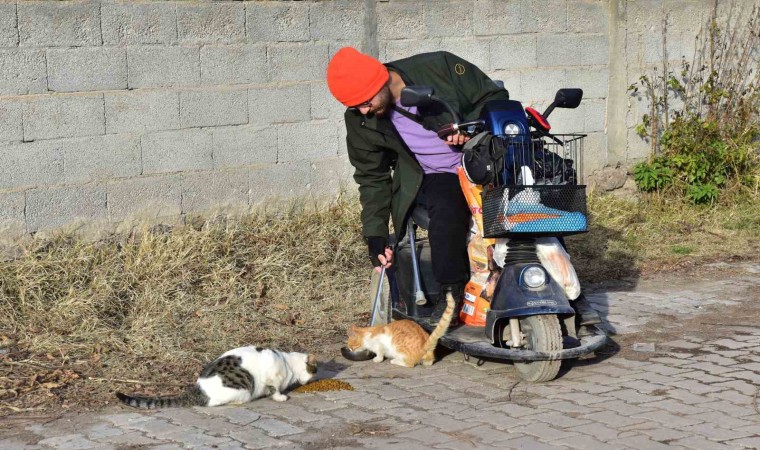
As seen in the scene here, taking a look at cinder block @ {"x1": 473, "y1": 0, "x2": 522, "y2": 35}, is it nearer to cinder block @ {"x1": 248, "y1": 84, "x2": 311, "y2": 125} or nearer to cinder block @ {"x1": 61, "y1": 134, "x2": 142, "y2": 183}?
cinder block @ {"x1": 248, "y1": 84, "x2": 311, "y2": 125}

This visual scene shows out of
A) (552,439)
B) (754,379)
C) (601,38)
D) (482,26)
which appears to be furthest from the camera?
(601,38)

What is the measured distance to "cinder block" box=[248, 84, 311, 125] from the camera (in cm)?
831

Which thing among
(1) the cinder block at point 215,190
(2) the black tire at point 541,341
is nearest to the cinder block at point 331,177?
(1) the cinder block at point 215,190

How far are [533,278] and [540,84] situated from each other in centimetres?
463

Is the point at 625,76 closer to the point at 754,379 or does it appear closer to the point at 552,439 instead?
the point at 754,379

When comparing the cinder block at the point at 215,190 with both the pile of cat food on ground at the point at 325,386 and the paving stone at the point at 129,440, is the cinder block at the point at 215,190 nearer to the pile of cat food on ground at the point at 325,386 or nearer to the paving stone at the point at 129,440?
the pile of cat food on ground at the point at 325,386

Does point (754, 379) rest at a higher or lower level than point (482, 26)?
lower

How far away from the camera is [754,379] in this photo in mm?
5727

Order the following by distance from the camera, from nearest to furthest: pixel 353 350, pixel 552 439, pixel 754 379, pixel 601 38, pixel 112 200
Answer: pixel 552 439, pixel 754 379, pixel 353 350, pixel 112 200, pixel 601 38

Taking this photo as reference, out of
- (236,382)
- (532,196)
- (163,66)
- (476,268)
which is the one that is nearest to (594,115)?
(163,66)

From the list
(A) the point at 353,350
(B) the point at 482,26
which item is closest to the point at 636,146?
(B) the point at 482,26

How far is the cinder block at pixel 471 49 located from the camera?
9344 millimetres

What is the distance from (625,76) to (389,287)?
4.79 metres

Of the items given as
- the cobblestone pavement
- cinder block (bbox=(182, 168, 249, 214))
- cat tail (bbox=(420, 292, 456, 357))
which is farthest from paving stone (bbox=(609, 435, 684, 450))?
cinder block (bbox=(182, 168, 249, 214))
